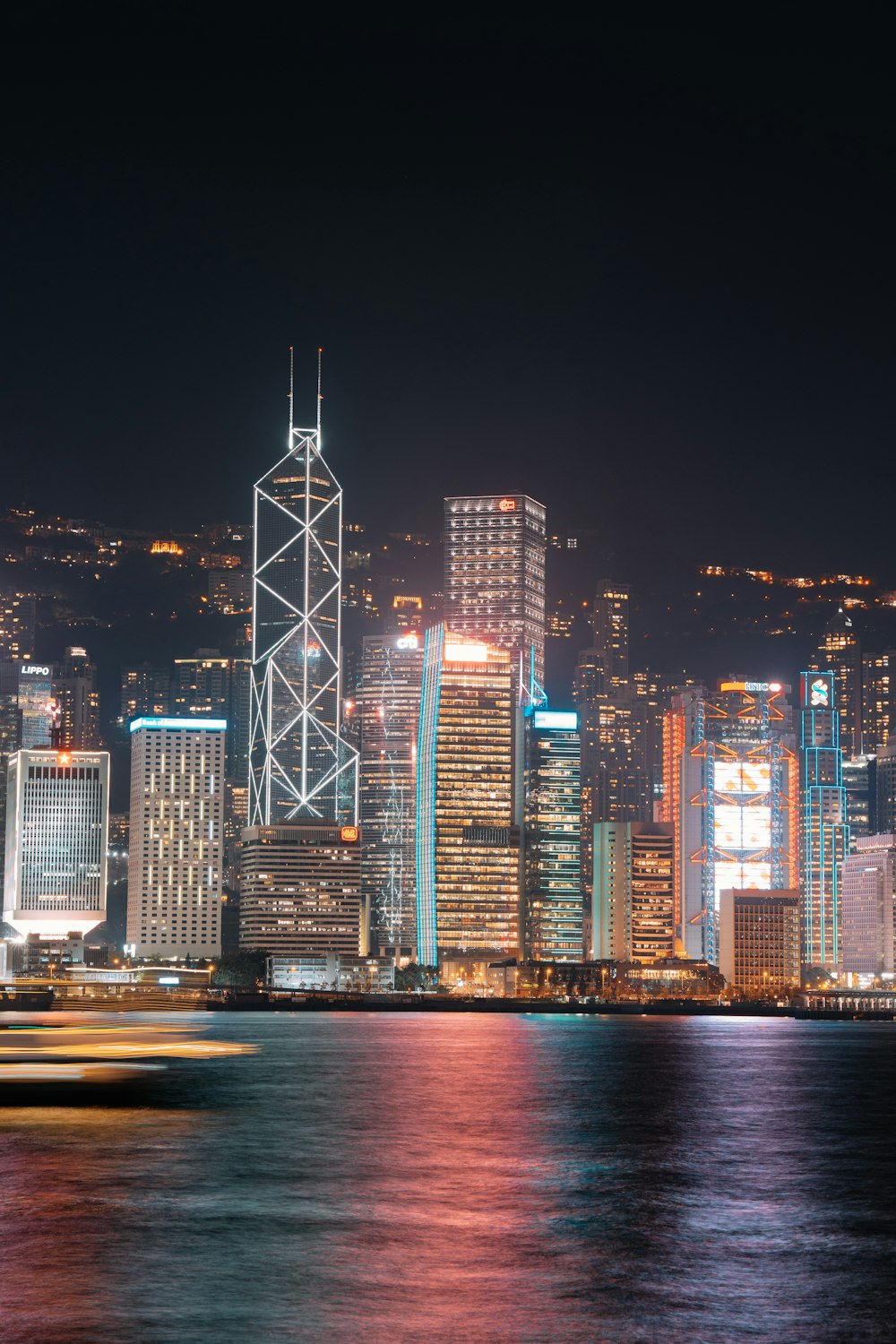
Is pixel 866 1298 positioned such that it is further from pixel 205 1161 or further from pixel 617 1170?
pixel 205 1161

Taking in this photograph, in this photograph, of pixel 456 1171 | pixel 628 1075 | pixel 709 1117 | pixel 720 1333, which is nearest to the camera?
pixel 720 1333

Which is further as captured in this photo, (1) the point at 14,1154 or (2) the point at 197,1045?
(2) the point at 197,1045

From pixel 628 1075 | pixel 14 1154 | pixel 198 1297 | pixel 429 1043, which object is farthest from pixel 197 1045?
pixel 198 1297

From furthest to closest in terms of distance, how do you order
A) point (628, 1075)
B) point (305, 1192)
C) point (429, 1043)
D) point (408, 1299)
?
point (429, 1043) < point (628, 1075) < point (305, 1192) < point (408, 1299)

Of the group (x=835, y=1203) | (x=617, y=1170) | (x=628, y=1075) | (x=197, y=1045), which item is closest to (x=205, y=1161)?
(x=617, y=1170)

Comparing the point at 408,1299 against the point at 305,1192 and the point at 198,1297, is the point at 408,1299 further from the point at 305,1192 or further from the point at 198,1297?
the point at 305,1192

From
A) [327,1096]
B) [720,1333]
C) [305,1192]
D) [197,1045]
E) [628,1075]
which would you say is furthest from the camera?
[197,1045]
